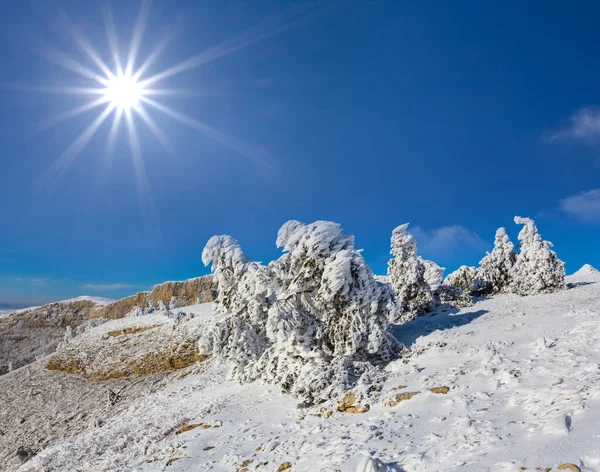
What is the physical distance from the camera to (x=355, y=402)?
1068 centimetres

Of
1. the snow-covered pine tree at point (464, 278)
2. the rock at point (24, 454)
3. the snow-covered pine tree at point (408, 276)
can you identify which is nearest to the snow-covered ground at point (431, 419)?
the snow-covered pine tree at point (408, 276)

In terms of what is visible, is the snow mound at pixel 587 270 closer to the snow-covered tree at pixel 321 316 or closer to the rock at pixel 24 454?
the snow-covered tree at pixel 321 316

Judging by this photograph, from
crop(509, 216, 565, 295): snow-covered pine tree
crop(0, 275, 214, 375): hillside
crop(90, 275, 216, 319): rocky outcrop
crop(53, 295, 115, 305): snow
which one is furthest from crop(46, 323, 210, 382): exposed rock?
crop(53, 295, 115, 305): snow

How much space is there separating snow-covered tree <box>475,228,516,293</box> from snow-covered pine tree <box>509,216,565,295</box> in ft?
2.50

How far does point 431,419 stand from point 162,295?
95121mm

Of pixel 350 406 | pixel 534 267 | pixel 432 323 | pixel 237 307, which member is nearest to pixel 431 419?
pixel 350 406

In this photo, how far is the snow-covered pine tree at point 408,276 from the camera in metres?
21.4

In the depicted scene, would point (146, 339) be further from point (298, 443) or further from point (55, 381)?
point (298, 443)

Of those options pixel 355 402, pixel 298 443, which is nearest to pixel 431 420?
pixel 355 402

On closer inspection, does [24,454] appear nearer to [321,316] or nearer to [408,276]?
[321,316]

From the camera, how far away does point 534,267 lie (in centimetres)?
2405

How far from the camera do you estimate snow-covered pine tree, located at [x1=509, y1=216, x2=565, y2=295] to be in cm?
2331

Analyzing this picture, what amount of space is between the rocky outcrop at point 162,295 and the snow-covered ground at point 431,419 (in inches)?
3078

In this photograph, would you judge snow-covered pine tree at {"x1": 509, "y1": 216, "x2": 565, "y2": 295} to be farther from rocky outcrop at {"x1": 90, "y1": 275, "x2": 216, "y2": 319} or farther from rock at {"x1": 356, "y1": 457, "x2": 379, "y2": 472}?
→ rocky outcrop at {"x1": 90, "y1": 275, "x2": 216, "y2": 319}
